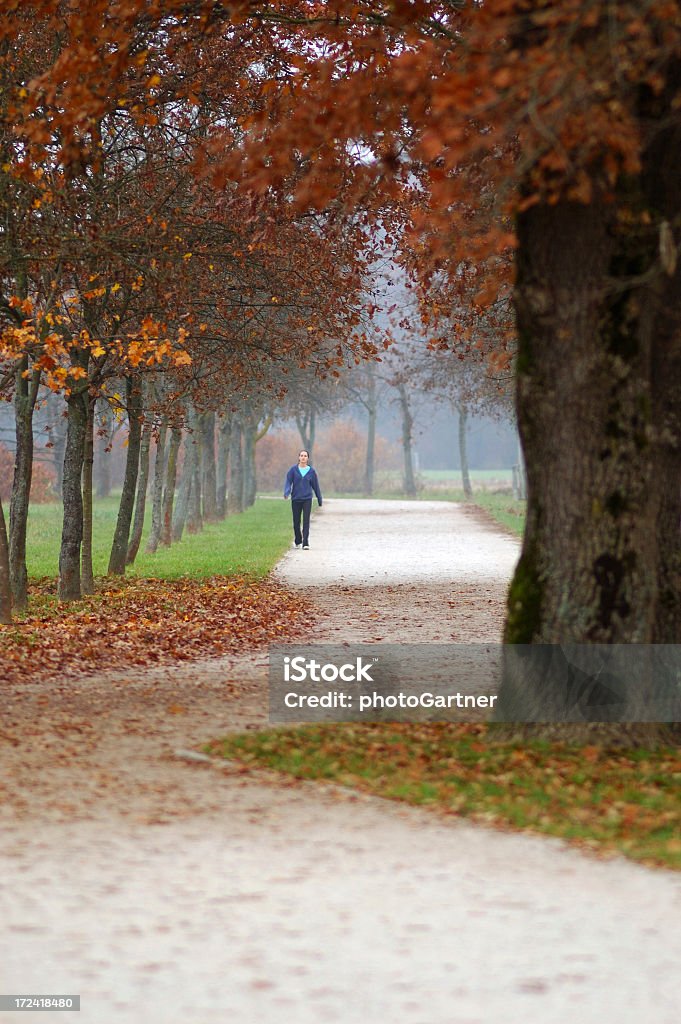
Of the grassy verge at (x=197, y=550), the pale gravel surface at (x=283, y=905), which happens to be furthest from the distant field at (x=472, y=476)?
the pale gravel surface at (x=283, y=905)

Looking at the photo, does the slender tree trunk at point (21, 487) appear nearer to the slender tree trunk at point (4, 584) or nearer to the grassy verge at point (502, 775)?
the slender tree trunk at point (4, 584)

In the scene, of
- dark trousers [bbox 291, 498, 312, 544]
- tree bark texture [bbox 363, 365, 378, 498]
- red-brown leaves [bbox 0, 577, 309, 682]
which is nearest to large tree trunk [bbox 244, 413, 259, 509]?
tree bark texture [bbox 363, 365, 378, 498]

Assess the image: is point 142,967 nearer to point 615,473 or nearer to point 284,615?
point 615,473

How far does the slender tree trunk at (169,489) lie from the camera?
26.9 metres

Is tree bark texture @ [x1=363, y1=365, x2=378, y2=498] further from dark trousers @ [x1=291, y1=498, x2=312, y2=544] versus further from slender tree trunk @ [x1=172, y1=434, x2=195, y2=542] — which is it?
dark trousers @ [x1=291, y1=498, x2=312, y2=544]

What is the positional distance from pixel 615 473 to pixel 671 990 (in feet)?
13.5

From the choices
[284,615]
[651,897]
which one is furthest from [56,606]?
[651,897]

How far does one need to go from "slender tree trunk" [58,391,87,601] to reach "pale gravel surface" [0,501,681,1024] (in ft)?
27.9

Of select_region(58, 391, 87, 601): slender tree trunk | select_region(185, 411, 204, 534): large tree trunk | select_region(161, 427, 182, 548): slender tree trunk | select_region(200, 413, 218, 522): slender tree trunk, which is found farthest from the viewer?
select_region(200, 413, 218, 522): slender tree trunk

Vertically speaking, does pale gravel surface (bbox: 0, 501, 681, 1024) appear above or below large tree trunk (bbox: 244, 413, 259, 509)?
below

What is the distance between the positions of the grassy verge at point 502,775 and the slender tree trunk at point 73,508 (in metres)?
8.82

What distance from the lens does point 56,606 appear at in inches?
663

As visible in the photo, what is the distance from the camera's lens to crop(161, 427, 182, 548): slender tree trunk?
1060 inches

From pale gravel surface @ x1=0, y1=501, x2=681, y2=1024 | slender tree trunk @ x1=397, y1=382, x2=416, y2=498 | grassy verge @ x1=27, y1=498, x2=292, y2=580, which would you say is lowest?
pale gravel surface @ x1=0, y1=501, x2=681, y2=1024
